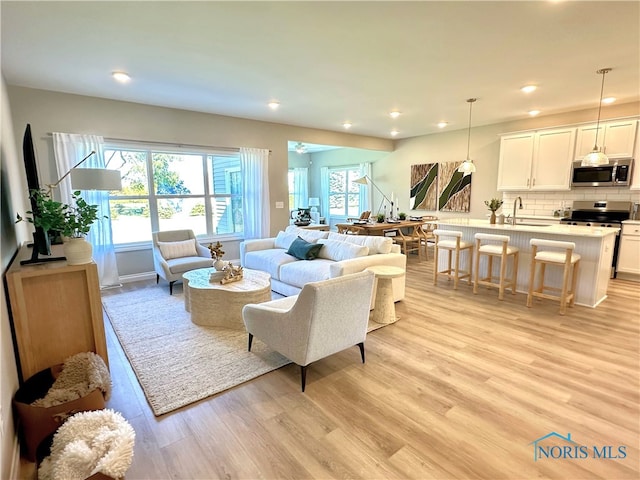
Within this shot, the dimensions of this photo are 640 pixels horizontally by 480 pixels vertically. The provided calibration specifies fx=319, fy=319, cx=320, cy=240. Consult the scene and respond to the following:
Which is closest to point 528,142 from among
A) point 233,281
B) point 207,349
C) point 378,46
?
point 378,46

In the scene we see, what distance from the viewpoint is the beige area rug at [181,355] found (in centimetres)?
237

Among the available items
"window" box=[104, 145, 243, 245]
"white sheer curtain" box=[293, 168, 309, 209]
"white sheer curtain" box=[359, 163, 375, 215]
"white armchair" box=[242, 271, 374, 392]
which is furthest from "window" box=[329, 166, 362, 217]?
"white armchair" box=[242, 271, 374, 392]

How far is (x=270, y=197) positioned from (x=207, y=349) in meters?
4.03

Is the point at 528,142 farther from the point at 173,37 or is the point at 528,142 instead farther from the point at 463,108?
the point at 173,37

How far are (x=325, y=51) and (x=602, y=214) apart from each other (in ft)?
17.7

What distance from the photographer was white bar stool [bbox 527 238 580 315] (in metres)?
3.71

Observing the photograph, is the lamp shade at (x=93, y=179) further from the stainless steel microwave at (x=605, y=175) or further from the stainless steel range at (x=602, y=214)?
the stainless steel microwave at (x=605, y=175)

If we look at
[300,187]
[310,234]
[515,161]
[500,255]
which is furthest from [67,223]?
[300,187]

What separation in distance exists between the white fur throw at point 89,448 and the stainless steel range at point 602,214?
6.75 metres

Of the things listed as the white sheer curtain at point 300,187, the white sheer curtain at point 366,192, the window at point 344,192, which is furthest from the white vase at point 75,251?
the white sheer curtain at point 300,187

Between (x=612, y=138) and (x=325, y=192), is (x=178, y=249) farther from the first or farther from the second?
(x=612, y=138)

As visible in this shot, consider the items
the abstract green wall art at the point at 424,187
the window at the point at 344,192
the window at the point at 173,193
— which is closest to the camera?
the window at the point at 173,193

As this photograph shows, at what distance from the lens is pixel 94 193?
4.62 m

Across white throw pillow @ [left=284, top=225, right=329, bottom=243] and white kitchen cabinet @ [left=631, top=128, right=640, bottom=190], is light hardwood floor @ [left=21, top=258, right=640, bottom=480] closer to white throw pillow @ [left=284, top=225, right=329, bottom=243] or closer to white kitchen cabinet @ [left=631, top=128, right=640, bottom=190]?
white throw pillow @ [left=284, top=225, right=329, bottom=243]
